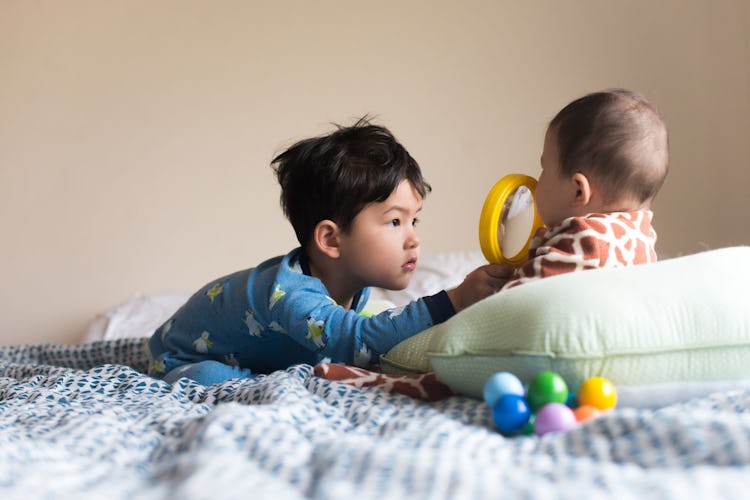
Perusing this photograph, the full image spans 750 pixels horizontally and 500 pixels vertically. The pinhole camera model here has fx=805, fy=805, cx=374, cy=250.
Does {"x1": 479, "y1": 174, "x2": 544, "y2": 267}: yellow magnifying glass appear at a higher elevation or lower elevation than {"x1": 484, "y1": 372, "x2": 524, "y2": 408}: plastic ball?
higher

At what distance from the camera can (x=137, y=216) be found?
290cm

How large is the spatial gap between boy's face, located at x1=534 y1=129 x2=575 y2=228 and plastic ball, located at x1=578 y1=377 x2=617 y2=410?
0.41 m

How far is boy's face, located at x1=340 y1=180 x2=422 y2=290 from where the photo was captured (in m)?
1.53

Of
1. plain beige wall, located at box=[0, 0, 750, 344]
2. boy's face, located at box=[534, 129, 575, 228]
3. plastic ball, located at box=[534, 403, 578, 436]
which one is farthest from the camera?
plain beige wall, located at box=[0, 0, 750, 344]

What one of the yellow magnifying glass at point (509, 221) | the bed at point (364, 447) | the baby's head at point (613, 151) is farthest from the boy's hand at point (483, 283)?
the bed at point (364, 447)

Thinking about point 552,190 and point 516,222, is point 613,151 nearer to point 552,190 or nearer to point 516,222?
point 552,190

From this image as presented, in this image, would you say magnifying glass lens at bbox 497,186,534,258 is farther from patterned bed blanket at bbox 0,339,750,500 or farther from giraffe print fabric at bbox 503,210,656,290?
patterned bed blanket at bbox 0,339,750,500

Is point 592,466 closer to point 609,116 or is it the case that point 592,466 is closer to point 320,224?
point 609,116

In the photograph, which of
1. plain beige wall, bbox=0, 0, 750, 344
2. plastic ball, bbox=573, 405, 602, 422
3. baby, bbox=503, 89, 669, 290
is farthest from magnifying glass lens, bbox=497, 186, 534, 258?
plain beige wall, bbox=0, 0, 750, 344

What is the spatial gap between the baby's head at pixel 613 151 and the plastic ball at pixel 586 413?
429 millimetres

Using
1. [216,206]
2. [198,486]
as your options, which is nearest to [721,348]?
[198,486]

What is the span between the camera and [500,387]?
0.89 m

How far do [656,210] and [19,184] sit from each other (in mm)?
2267

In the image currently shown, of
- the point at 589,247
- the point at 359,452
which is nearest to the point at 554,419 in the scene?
the point at 359,452
